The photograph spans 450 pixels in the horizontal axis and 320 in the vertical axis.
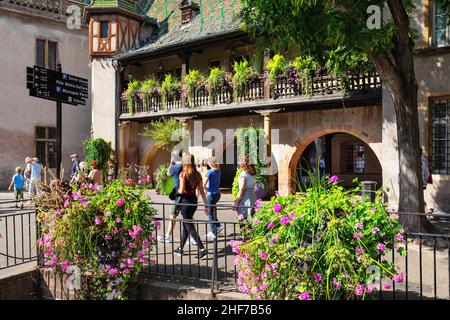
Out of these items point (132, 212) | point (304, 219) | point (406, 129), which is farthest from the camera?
point (406, 129)

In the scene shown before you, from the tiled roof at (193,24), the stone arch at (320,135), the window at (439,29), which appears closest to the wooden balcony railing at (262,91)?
the stone arch at (320,135)

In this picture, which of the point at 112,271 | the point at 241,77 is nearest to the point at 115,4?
the point at 241,77

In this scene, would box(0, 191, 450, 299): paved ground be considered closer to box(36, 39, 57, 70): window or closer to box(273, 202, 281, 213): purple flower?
box(273, 202, 281, 213): purple flower

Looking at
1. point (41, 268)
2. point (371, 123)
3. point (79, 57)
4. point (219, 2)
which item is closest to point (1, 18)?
point (79, 57)

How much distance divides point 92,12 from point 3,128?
293 inches

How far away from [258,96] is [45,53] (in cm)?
1368

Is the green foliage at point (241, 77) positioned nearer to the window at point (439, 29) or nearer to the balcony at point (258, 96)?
the balcony at point (258, 96)

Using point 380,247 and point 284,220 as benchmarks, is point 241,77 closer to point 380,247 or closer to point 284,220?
point 284,220

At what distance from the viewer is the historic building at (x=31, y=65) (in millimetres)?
21719

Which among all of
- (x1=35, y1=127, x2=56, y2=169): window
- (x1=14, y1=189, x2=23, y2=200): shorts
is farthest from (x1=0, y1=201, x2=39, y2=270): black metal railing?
(x1=35, y1=127, x2=56, y2=169): window

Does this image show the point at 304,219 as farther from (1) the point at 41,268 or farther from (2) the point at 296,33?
(2) the point at 296,33

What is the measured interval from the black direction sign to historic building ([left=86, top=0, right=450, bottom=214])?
12.4ft
